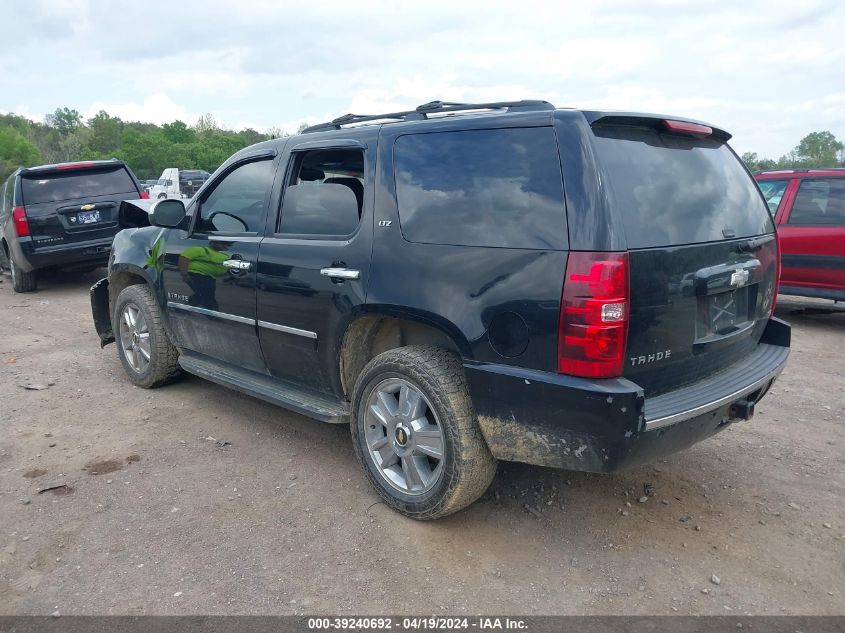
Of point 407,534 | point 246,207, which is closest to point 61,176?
point 246,207

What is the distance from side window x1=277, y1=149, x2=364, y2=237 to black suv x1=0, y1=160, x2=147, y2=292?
698cm

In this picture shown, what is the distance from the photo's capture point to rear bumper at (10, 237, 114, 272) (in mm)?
9539

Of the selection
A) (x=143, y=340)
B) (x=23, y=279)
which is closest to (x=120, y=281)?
(x=143, y=340)

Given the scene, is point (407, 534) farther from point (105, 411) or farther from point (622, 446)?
point (105, 411)

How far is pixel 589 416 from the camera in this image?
104 inches

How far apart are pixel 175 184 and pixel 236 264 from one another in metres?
23.6

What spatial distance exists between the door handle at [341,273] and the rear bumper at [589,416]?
82cm

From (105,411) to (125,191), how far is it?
6248 mm

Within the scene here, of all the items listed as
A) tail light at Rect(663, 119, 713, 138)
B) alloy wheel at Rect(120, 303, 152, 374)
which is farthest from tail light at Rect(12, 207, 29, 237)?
tail light at Rect(663, 119, 713, 138)

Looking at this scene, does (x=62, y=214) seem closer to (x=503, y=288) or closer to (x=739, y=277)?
(x=503, y=288)

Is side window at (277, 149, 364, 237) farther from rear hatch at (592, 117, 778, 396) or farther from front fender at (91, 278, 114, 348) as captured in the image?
front fender at (91, 278, 114, 348)

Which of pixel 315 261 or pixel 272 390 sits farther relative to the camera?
pixel 272 390

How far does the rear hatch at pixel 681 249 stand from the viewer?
2709 millimetres

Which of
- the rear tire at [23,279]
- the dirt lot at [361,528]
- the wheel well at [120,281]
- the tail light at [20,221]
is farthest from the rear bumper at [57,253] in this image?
the dirt lot at [361,528]
